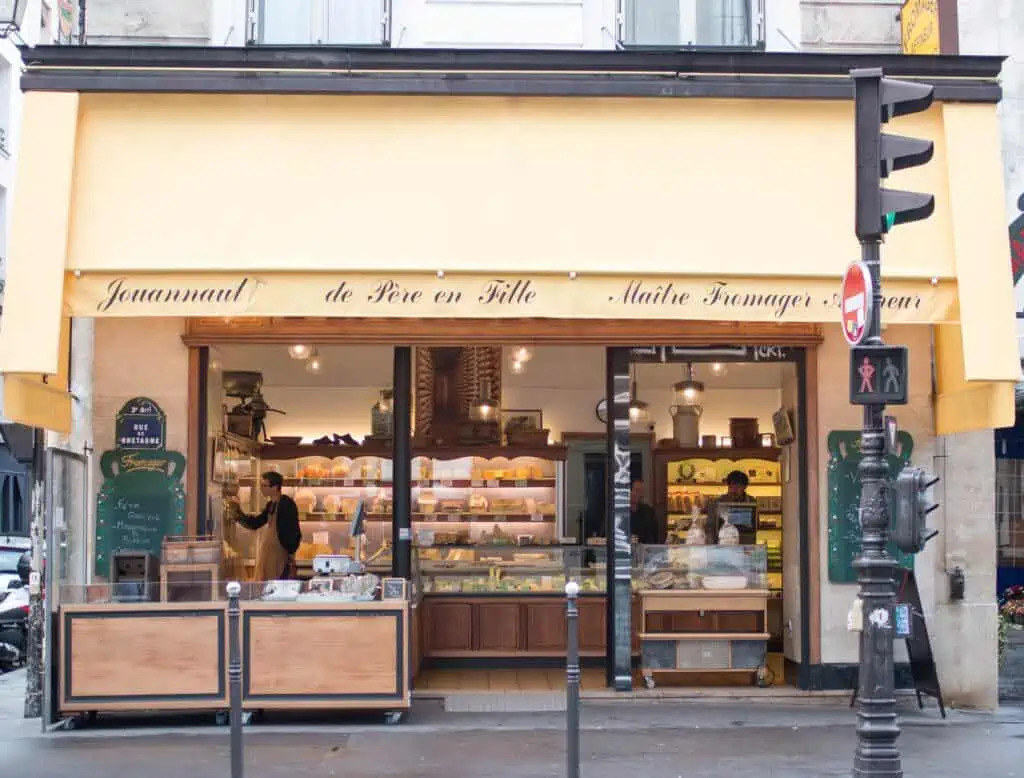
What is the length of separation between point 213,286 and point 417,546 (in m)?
4.80

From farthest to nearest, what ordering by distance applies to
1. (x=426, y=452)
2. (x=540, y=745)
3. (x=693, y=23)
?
(x=426, y=452)
(x=693, y=23)
(x=540, y=745)

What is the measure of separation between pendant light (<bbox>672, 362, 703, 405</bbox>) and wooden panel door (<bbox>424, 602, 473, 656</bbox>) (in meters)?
3.59

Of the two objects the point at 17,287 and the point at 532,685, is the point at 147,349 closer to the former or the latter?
the point at 17,287

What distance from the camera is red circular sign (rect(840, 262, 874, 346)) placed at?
323 inches

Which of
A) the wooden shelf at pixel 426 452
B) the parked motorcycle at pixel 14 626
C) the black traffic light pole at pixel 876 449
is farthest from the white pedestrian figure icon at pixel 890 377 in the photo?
the parked motorcycle at pixel 14 626

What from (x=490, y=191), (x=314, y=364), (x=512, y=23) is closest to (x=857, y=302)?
(x=490, y=191)

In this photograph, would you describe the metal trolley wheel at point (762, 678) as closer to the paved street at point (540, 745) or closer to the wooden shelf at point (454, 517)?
the paved street at point (540, 745)

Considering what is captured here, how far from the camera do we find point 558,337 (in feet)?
39.9

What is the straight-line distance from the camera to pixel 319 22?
40.1 ft

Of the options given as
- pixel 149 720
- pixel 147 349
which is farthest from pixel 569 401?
pixel 149 720

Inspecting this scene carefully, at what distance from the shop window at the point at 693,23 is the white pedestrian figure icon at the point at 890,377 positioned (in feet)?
16.9

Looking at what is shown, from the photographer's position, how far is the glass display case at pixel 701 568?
12812 millimetres

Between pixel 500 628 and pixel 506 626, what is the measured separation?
0.21ft

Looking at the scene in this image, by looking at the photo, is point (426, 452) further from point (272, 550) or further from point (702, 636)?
point (702, 636)
